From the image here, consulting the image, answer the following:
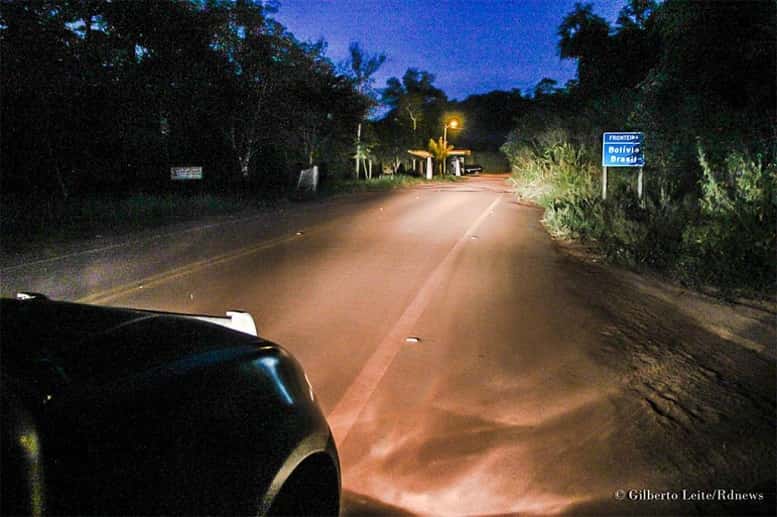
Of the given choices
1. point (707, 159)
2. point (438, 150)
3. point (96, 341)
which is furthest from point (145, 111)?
point (438, 150)

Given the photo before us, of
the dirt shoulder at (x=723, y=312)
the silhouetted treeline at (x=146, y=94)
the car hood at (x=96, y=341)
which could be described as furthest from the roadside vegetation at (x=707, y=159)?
the silhouetted treeline at (x=146, y=94)

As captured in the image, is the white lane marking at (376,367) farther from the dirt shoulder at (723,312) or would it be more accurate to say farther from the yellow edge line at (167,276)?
the yellow edge line at (167,276)

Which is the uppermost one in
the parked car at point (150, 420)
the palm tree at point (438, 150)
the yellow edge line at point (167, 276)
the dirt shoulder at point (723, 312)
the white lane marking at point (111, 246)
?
the palm tree at point (438, 150)

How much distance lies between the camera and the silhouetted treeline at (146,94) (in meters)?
21.0

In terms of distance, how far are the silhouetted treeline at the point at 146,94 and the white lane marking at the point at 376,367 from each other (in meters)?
16.1

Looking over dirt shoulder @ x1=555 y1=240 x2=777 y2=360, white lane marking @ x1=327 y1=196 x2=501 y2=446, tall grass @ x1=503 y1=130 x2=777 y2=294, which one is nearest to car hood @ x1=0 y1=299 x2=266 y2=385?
white lane marking @ x1=327 y1=196 x2=501 y2=446

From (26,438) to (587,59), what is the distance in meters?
36.5

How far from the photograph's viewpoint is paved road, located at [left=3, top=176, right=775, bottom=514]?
4.25 m

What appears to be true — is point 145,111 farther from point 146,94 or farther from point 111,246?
point 111,246

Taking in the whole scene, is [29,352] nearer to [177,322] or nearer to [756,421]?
[177,322]

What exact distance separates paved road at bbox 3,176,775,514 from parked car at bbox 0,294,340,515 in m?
1.41

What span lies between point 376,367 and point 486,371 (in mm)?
1009

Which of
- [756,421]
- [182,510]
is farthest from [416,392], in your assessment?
[182,510]

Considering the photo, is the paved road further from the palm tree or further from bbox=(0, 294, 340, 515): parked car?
the palm tree
